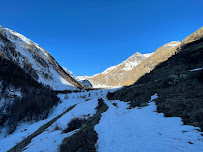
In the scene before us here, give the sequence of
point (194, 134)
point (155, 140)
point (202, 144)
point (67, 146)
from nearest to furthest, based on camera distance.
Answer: point (202, 144)
point (194, 134)
point (155, 140)
point (67, 146)

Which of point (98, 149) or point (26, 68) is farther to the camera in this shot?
point (26, 68)

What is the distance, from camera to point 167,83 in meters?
18.4

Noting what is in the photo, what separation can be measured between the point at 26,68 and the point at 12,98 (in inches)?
1967

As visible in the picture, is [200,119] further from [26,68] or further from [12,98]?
Answer: [26,68]

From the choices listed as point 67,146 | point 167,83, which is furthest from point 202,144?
point 167,83

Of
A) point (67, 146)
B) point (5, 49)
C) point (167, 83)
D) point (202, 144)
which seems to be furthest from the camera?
point (5, 49)

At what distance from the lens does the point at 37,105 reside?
140 ft

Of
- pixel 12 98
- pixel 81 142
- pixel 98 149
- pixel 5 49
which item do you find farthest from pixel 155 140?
pixel 5 49

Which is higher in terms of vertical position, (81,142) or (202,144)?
(202,144)

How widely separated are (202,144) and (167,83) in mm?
16826

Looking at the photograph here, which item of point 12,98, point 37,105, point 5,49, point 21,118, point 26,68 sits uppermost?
point 5,49

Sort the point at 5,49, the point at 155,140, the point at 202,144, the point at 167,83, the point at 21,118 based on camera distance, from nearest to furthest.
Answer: the point at 202,144, the point at 155,140, the point at 167,83, the point at 21,118, the point at 5,49

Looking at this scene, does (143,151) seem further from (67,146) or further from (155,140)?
(67,146)

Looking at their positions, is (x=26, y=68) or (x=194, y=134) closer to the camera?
(x=194, y=134)
